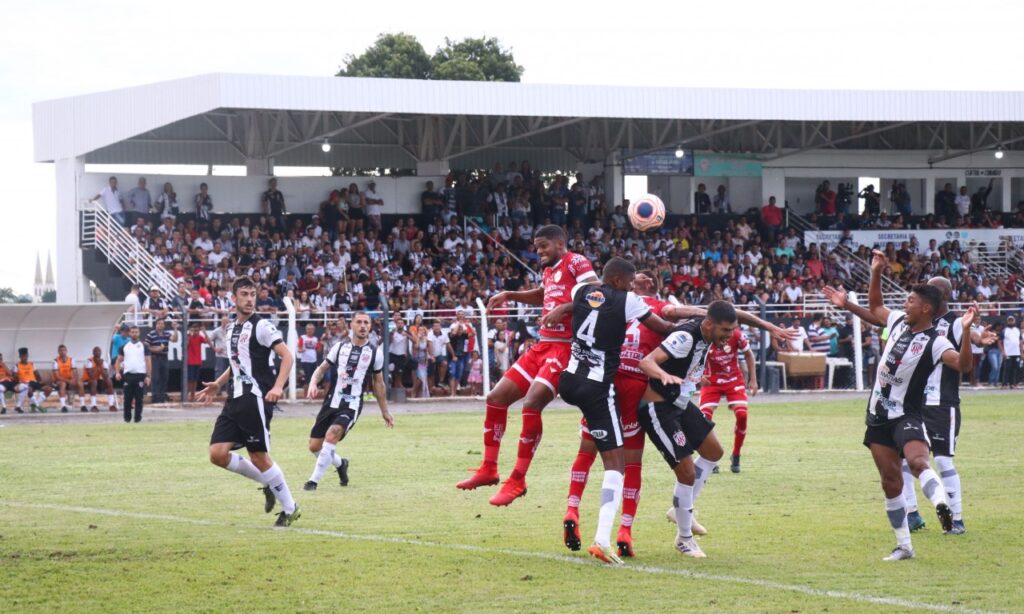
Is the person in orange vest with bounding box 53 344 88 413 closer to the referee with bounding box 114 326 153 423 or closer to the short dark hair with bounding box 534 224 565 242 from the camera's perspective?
the referee with bounding box 114 326 153 423

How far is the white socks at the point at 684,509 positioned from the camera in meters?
9.98

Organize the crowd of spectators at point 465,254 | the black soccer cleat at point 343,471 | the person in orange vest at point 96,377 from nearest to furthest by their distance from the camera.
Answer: the black soccer cleat at point 343,471, the person in orange vest at point 96,377, the crowd of spectators at point 465,254

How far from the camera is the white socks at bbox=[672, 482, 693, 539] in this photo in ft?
32.8

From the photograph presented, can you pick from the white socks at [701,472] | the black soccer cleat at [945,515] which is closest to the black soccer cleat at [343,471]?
the white socks at [701,472]

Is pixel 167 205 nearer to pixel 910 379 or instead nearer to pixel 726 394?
pixel 726 394

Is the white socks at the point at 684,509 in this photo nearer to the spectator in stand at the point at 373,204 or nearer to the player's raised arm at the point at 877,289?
the player's raised arm at the point at 877,289

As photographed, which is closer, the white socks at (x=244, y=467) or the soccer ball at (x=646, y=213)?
the white socks at (x=244, y=467)

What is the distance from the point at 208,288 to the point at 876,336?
55.8 feet

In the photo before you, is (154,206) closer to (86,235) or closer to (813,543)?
(86,235)

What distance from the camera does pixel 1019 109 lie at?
43531mm

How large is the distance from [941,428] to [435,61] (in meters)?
60.1

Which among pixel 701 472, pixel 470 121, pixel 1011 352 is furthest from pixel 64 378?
pixel 1011 352

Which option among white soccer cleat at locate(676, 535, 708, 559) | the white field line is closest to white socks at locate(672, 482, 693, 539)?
white soccer cleat at locate(676, 535, 708, 559)

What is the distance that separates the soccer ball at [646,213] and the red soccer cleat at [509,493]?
3.18 m
